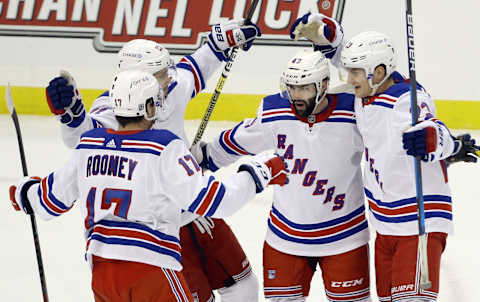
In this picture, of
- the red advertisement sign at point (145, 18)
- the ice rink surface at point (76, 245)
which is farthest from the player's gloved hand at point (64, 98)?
the red advertisement sign at point (145, 18)

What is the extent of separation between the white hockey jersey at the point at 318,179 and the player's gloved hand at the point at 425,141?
333 millimetres

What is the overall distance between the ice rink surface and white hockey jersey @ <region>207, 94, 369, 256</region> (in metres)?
1.15

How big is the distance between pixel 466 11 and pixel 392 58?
464cm

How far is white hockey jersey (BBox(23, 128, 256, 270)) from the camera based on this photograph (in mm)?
2656

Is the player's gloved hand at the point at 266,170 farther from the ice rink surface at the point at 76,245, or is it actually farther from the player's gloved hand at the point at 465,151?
the ice rink surface at the point at 76,245

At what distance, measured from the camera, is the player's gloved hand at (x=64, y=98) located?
10.7 ft

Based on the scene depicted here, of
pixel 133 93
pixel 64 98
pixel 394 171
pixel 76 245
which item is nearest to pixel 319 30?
pixel 394 171

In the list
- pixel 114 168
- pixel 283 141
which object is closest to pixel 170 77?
pixel 283 141

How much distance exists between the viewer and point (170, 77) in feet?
11.3

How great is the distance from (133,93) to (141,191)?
32 cm

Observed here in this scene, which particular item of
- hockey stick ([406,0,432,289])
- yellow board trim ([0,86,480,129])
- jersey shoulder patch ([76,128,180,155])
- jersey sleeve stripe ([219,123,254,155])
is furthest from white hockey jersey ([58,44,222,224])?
yellow board trim ([0,86,480,129])

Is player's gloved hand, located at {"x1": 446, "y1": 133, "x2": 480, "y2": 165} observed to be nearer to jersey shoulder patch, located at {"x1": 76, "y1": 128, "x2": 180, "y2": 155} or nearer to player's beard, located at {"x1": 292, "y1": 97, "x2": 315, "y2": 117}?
player's beard, located at {"x1": 292, "y1": 97, "x2": 315, "y2": 117}

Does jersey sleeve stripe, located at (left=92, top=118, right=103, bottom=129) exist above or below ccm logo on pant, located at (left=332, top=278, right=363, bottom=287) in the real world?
above

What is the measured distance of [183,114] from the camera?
3.52 m
